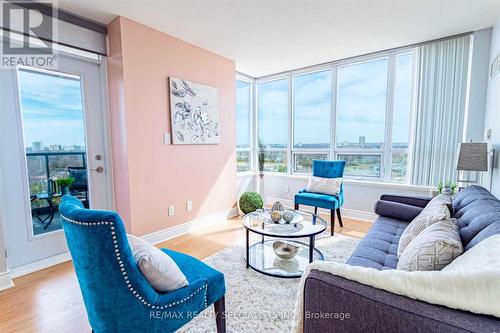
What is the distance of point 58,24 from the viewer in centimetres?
221

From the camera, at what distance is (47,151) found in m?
2.34

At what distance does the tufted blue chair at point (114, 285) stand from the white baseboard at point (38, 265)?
1743 mm

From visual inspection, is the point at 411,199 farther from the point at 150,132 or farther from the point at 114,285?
the point at 150,132

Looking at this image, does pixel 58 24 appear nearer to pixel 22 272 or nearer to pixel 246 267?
pixel 22 272

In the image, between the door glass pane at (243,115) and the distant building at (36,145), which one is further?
the door glass pane at (243,115)

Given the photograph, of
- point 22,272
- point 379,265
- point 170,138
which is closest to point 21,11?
point 170,138

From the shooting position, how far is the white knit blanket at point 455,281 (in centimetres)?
66

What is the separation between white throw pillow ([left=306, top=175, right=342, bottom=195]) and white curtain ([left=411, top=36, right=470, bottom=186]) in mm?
1108

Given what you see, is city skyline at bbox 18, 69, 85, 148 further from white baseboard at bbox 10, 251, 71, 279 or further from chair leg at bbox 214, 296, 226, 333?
chair leg at bbox 214, 296, 226, 333

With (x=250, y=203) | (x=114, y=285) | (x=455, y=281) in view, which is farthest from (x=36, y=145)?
(x=455, y=281)

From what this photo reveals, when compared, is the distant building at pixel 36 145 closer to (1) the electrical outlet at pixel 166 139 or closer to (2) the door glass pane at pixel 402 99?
(1) the electrical outlet at pixel 166 139

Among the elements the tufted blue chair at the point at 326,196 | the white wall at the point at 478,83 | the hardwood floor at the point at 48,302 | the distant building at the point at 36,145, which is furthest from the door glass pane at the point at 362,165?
the distant building at the point at 36,145

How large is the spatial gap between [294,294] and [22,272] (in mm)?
2460

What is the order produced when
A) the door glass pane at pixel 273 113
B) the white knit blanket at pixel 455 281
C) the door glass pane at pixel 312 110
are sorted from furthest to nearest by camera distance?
the door glass pane at pixel 273 113, the door glass pane at pixel 312 110, the white knit blanket at pixel 455 281
